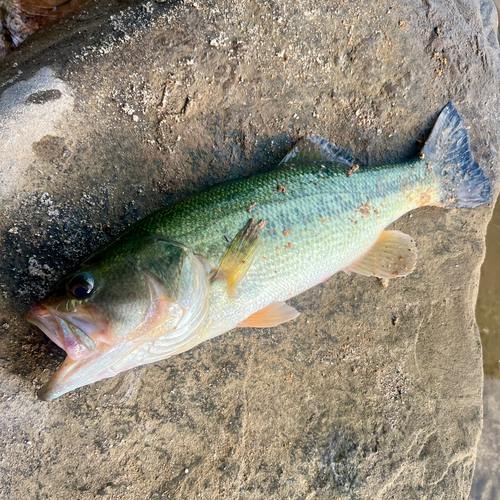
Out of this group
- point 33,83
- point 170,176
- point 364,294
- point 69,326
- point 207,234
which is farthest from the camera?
point 364,294

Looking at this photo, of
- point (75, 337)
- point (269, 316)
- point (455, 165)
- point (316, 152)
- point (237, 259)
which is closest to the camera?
point (75, 337)

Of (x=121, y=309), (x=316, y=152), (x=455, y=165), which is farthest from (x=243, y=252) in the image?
(x=455, y=165)

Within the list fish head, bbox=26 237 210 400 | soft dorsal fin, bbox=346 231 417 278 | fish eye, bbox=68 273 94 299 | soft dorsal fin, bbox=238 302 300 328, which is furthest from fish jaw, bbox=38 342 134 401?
soft dorsal fin, bbox=346 231 417 278

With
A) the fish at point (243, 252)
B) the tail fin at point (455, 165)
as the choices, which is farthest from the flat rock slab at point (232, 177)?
the fish at point (243, 252)

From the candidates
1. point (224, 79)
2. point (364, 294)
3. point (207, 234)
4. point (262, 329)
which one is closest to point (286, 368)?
point (262, 329)

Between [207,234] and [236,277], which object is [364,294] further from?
[207,234]

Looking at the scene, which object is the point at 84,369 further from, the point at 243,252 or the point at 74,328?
the point at 243,252
